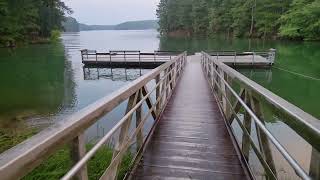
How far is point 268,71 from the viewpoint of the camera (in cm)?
2119

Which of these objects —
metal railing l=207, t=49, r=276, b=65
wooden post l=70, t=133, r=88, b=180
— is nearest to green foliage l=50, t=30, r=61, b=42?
metal railing l=207, t=49, r=276, b=65

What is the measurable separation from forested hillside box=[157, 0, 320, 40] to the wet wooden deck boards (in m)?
42.8

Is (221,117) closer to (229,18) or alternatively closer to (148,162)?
(148,162)

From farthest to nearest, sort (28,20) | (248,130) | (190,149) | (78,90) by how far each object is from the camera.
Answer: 1. (28,20)
2. (78,90)
3. (190,149)
4. (248,130)

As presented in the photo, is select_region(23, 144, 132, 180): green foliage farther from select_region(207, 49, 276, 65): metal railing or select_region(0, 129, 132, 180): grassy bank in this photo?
select_region(207, 49, 276, 65): metal railing

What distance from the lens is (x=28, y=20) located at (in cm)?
5028

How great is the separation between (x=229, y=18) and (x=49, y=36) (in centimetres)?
3591

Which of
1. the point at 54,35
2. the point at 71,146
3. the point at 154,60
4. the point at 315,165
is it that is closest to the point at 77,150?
the point at 71,146

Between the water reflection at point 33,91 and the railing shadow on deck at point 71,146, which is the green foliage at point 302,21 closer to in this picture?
the water reflection at point 33,91

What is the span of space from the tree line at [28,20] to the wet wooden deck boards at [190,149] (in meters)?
36.0

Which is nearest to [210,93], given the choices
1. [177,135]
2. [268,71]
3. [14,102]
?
[177,135]

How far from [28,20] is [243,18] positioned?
3724 centimetres

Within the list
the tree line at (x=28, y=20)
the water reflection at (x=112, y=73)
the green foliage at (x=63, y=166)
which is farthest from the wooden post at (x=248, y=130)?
the tree line at (x=28, y=20)

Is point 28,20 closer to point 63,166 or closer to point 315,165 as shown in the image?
point 63,166
